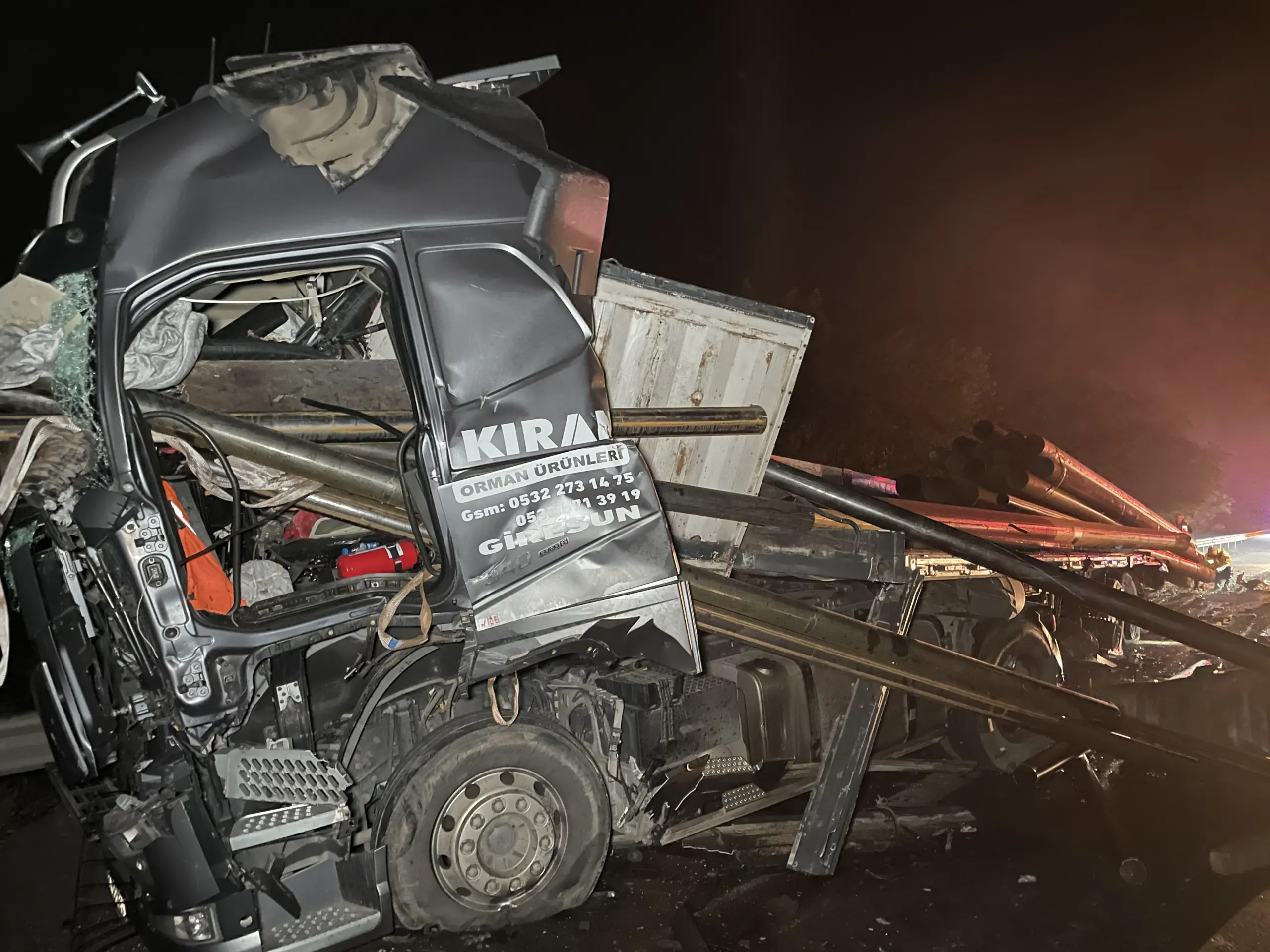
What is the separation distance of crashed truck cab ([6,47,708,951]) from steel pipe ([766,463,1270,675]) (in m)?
1.92

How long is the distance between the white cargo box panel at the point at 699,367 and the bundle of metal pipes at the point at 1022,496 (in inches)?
74.6

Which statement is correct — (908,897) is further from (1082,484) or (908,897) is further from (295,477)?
(1082,484)

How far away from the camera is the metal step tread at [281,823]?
9.15 feet

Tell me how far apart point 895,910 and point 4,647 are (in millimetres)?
3995

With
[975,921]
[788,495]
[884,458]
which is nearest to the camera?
[975,921]

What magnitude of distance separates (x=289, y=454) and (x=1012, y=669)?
4685 millimetres

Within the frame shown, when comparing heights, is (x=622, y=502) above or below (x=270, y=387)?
below

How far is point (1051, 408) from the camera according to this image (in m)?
25.1

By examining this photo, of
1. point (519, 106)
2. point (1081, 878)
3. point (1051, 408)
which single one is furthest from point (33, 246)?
point (1051, 408)

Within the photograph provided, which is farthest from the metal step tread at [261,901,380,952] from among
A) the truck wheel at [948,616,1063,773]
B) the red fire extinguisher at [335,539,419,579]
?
the truck wheel at [948,616,1063,773]

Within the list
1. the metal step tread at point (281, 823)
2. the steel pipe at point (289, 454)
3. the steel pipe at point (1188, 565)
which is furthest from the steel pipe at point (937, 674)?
the steel pipe at point (1188, 565)

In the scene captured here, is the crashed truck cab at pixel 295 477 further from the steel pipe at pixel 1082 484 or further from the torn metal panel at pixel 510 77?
the steel pipe at pixel 1082 484

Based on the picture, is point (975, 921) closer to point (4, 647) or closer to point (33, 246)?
point (4, 647)

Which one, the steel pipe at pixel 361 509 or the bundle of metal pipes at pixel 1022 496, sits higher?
the steel pipe at pixel 361 509
